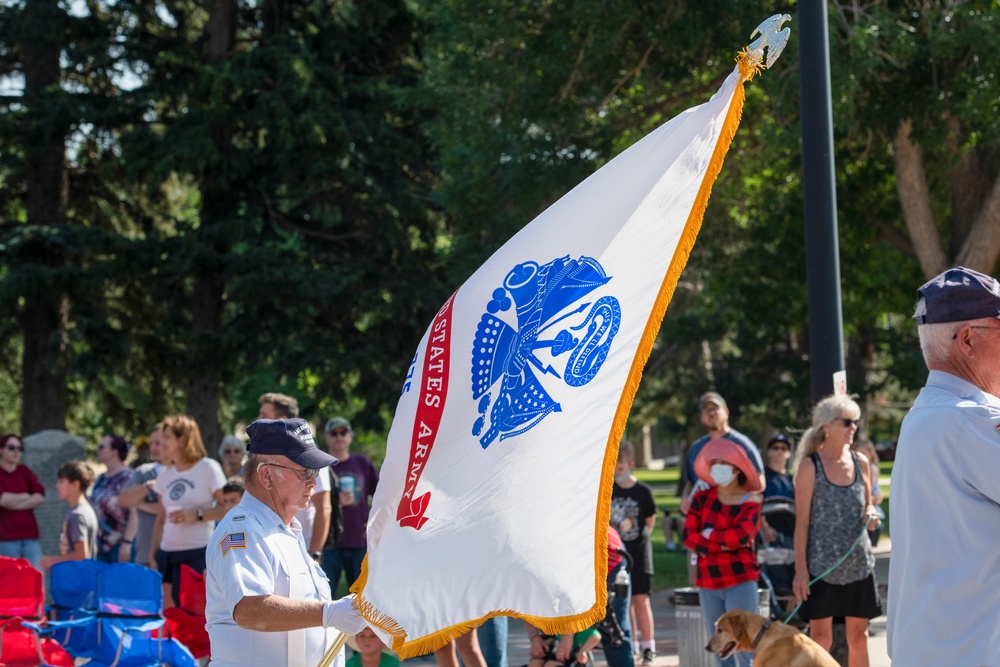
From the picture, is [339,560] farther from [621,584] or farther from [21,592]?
[621,584]

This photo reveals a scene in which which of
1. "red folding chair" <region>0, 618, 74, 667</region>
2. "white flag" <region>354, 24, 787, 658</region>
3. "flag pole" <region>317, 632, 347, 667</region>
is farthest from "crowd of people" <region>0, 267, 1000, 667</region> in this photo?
"red folding chair" <region>0, 618, 74, 667</region>

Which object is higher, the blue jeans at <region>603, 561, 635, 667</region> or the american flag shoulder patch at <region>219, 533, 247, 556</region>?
the american flag shoulder patch at <region>219, 533, 247, 556</region>

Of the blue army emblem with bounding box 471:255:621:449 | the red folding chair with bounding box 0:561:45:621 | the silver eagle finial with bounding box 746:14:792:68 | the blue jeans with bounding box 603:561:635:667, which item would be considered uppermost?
the silver eagle finial with bounding box 746:14:792:68

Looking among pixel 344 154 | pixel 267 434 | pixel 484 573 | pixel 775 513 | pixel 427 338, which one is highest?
pixel 344 154

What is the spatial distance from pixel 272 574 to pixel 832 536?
4.27 meters

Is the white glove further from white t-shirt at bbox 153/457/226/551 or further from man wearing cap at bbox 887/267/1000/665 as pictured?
white t-shirt at bbox 153/457/226/551

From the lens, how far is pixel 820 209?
7.98 m

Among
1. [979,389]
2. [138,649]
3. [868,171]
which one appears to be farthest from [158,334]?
[979,389]

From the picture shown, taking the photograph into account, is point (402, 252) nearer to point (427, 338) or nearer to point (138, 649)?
point (138, 649)

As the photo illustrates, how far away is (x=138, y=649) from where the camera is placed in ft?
25.5

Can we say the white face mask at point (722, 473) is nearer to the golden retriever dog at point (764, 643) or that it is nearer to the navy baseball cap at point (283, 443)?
the golden retriever dog at point (764, 643)

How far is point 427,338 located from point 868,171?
15673 millimetres

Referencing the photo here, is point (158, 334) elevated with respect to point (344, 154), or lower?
lower

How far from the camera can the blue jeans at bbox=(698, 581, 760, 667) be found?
7586 mm
